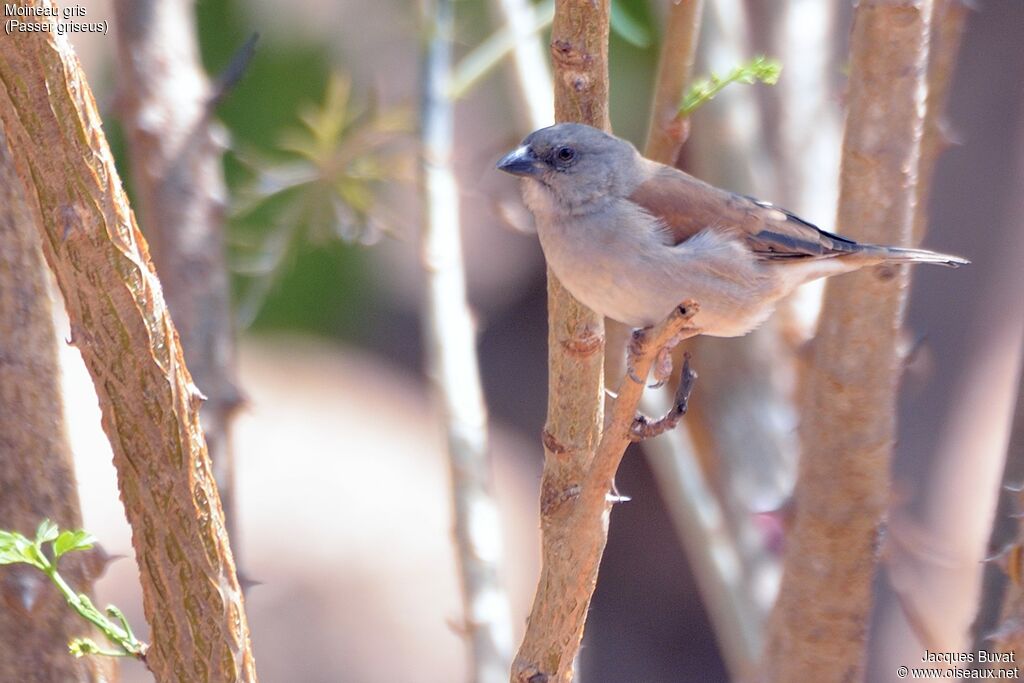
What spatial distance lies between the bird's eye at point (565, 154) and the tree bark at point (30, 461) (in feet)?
3.99

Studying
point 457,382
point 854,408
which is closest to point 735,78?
point 854,408

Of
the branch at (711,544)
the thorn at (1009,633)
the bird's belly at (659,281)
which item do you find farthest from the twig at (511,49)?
the thorn at (1009,633)

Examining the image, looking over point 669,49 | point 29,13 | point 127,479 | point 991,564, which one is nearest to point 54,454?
point 127,479

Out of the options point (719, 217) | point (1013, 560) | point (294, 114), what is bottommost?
point (1013, 560)

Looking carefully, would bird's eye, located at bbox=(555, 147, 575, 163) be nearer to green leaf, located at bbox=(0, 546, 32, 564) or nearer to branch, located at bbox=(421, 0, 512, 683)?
branch, located at bbox=(421, 0, 512, 683)

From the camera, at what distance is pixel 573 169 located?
9.13ft

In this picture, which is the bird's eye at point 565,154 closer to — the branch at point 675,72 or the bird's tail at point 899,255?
the branch at point 675,72

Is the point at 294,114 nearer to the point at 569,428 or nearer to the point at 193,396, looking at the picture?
the point at 569,428

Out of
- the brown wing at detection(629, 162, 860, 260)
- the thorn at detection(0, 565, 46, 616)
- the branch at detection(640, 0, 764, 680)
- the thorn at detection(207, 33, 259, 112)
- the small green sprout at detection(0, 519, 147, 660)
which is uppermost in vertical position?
the thorn at detection(207, 33, 259, 112)

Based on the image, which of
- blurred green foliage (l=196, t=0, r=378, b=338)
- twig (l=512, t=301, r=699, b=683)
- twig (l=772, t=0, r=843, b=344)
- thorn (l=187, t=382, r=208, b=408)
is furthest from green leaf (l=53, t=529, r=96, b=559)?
blurred green foliage (l=196, t=0, r=378, b=338)

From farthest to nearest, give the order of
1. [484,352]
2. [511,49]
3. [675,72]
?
[484,352] → [511,49] → [675,72]

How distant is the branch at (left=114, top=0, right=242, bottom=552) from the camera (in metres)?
3.15

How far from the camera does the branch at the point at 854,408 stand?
2574 millimetres

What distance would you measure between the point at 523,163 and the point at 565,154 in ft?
0.43
